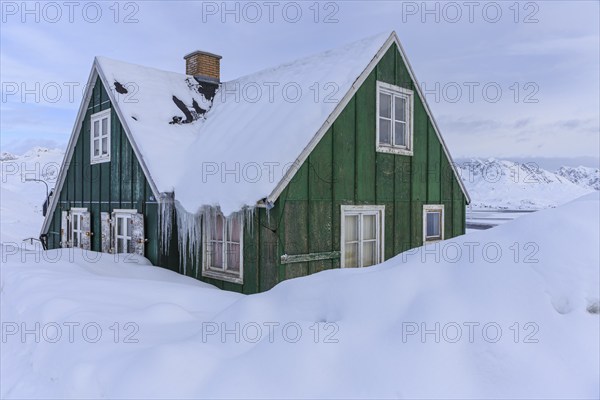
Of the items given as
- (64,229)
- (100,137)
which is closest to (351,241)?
(100,137)

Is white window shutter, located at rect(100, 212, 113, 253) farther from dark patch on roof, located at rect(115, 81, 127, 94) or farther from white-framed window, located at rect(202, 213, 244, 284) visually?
white-framed window, located at rect(202, 213, 244, 284)

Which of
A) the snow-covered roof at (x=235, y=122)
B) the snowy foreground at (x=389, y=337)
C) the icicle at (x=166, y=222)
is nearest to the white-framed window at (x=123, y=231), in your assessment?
the icicle at (x=166, y=222)

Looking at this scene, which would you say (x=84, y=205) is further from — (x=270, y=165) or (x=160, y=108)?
(x=270, y=165)

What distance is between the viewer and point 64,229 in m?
14.2

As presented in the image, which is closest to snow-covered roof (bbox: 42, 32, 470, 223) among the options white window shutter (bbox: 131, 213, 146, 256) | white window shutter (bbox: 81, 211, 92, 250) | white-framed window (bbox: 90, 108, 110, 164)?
white-framed window (bbox: 90, 108, 110, 164)

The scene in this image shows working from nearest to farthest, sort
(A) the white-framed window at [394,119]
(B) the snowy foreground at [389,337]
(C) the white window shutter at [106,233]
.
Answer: (B) the snowy foreground at [389,337] < (A) the white-framed window at [394,119] < (C) the white window shutter at [106,233]

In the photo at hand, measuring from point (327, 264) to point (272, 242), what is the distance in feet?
4.39

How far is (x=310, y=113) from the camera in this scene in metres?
8.47

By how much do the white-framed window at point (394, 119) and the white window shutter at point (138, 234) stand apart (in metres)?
6.19

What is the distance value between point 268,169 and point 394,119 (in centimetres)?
389

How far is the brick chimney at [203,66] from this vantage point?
13.7 metres

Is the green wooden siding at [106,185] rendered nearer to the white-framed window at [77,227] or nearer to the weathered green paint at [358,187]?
the white-framed window at [77,227]

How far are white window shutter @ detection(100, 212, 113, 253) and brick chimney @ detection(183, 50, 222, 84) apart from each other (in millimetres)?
5363

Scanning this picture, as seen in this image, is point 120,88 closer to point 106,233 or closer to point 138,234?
point 106,233
